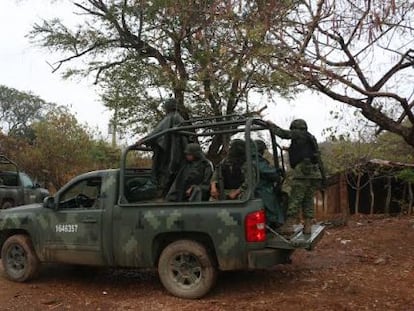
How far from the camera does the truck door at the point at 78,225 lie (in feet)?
23.7

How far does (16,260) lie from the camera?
791 centimetres

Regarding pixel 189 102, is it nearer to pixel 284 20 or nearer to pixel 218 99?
pixel 218 99

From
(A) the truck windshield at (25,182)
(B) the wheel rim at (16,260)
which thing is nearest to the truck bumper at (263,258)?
(B) the wheel rim at (16,260)

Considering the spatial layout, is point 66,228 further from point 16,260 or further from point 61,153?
point 61,153

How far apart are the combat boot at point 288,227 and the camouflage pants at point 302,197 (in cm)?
6

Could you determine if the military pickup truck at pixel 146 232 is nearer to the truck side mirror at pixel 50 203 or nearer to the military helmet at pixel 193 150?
the truck side mirror at pixel 50 203

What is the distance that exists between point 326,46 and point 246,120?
226cm

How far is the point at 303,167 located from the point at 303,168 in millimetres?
13

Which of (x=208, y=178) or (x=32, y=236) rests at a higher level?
(x=208, y=178)

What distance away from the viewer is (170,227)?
6.69 m

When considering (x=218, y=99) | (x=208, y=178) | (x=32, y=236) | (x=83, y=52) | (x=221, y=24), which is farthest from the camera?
(x=83, y=52)

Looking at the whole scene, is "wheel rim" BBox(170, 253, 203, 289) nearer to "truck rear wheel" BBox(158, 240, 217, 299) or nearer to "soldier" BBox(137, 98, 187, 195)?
"truck rear wheel" BBox(158, 240, 217, 299)

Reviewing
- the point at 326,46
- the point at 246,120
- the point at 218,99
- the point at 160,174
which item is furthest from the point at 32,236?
the point at 218,99

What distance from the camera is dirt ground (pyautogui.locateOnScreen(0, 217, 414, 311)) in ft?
20.7
